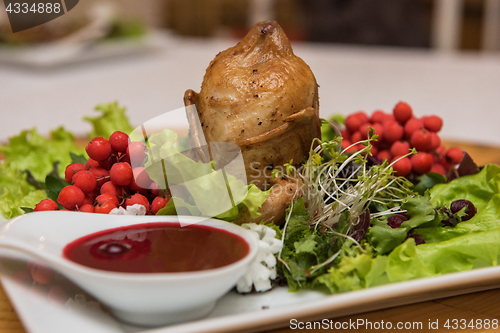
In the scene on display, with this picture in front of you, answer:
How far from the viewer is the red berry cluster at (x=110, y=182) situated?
6.21ft

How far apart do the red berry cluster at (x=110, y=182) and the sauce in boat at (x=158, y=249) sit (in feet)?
0.70

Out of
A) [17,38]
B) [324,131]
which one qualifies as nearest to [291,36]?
[17,38]

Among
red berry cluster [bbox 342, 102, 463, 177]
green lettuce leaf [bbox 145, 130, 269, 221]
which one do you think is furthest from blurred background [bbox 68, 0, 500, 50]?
green lettuce leaf [bbox 145, 130, 269, 221]

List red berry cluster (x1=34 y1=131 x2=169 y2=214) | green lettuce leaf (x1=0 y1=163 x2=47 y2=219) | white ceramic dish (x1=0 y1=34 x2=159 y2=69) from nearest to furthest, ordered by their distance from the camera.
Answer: red berry cluster (x1=34 y1=131 x2=169 y2=214) → green lettuce leaf (x1=0 y1=163 x2=47 y2=219) → white ceramic dish (x1=0 y1=34 x2=159 y2=69)

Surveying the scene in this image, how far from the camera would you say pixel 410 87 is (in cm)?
566

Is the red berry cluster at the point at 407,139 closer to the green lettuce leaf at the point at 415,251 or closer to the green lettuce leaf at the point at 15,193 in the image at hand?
the green lettuce leaf at the point at 415,251

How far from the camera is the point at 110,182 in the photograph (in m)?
1.97

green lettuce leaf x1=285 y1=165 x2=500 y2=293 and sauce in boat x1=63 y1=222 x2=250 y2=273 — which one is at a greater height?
sauce in boat x1=63 y1=222 x2=250 y2=273

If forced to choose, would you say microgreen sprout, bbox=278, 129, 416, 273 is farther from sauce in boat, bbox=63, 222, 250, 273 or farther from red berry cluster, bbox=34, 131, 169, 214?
red berry cluster, bbox=34, 131, 169, 214

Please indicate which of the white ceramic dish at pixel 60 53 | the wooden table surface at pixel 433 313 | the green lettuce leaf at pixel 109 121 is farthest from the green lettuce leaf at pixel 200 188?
the white ceramic dish at pixel 60 53

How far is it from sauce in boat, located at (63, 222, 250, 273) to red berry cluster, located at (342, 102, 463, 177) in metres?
1.03

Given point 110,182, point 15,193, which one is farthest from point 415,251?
point 15,193

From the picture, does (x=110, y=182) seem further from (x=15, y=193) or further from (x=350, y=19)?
(x=350, y=19)

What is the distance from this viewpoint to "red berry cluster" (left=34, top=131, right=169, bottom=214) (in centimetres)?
189
